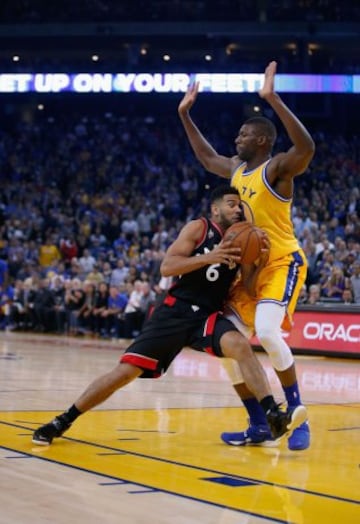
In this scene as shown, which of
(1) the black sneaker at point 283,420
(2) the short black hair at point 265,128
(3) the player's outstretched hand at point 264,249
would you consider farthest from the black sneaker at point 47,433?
(2) the short black hair at point 265,128

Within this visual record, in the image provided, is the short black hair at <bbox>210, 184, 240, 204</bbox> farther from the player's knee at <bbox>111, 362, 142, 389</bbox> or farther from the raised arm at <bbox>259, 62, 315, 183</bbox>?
A: the player's knee at <bbox>111, 362, 142, 389</bbox>

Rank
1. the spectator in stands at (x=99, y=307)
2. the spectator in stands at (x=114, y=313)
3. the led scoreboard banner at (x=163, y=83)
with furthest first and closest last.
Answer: the led scoreboard banner at (x=163, y=83) < the spectator in stands at (x=99, y=307) < the spectator in stands at (x=114, y=313)

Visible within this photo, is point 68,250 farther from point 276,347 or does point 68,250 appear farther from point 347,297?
point 276,347

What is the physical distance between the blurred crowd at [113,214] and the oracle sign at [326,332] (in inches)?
26.7

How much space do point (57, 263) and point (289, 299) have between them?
17.5 metres

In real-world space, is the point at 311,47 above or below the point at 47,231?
above

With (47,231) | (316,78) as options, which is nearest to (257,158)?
(47,231)

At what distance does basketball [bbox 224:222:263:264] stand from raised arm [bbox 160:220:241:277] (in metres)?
0.04

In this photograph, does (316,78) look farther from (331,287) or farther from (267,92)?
(267,92)

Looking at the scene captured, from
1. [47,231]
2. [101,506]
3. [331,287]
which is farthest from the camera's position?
[47,231]

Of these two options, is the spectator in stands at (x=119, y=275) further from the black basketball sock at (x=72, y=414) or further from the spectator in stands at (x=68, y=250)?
the black basketball sock at (x=72, y=414)

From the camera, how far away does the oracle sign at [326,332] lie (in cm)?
1433

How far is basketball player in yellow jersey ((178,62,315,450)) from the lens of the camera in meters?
5.75

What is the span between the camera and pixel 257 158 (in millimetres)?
6035
